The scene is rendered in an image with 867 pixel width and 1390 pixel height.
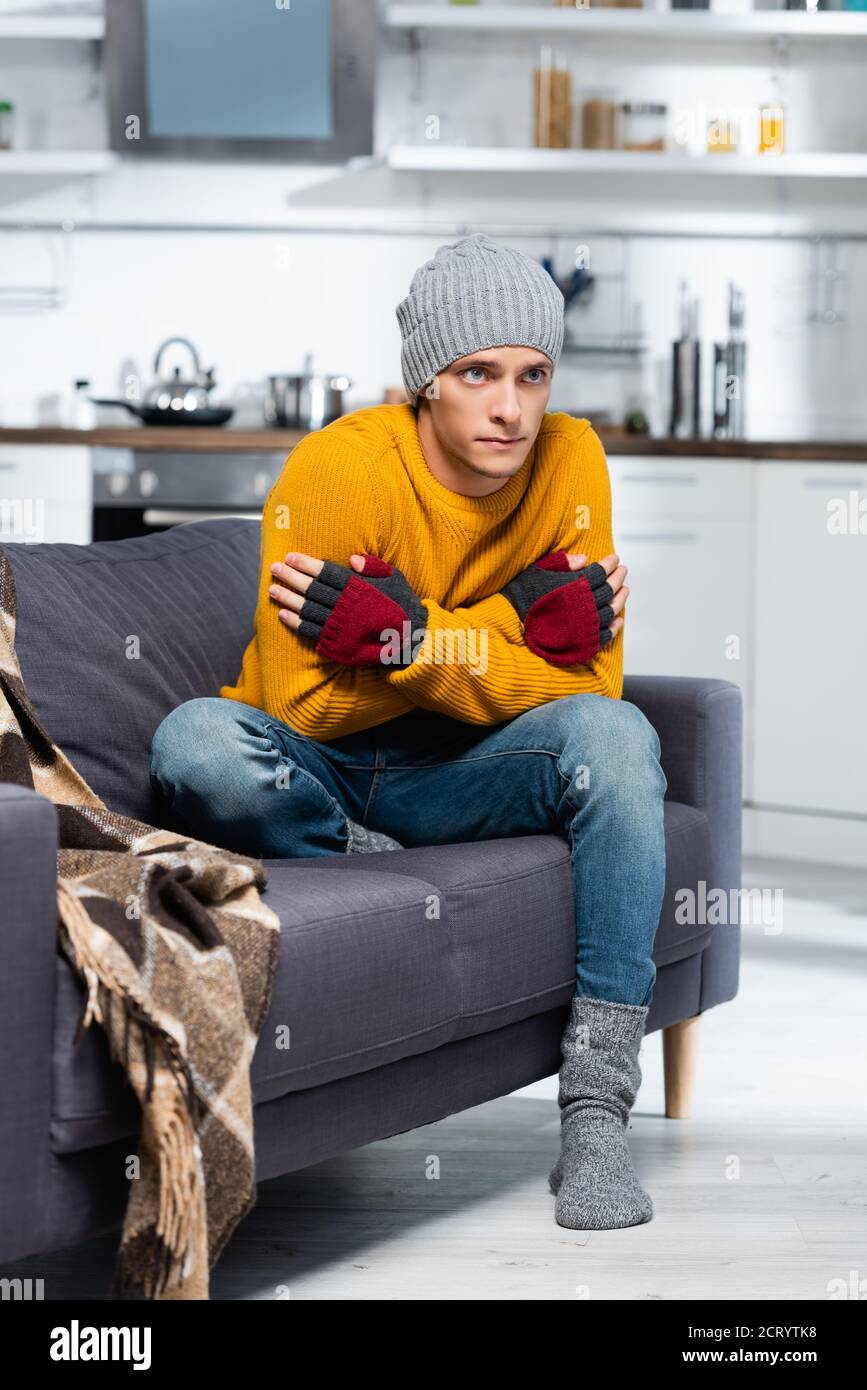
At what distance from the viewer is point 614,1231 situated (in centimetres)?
197

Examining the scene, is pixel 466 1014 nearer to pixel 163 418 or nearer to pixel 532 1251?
pixel 532 1251

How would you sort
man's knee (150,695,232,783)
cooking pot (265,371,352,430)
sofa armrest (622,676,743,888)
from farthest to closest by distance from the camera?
1. cooking pot (265,371,352,430)
2. sofa armrest (622,676,743,888)
3. man's knee (150,695,232,783)

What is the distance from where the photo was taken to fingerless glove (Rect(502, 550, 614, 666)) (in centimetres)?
208

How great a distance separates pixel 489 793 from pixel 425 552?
0.29m

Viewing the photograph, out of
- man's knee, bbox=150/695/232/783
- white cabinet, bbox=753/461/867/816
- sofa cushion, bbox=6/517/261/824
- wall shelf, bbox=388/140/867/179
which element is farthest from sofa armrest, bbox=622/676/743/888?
wall shelf, bbox=388/140/867/179

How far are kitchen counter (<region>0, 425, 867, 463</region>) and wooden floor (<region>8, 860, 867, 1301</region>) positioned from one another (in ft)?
6.10

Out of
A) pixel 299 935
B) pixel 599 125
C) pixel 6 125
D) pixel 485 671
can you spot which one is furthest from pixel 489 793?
pixel 6 125

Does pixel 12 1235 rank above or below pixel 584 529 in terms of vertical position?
below

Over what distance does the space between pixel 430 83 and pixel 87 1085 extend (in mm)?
3924

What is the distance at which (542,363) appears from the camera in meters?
2.10

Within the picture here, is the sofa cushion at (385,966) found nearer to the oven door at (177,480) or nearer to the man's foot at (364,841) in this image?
the man's foot at (364,841)

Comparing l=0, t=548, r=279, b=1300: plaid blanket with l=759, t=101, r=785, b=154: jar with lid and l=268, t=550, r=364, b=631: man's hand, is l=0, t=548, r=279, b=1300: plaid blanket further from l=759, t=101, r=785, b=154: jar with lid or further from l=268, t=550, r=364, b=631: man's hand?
l=759, t=101, r=785, b=154: jar with lid

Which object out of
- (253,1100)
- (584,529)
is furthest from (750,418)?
(253,1100)

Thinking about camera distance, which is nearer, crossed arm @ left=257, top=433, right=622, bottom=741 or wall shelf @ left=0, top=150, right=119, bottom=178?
crossed arm @ left=257, top=433, right=622, bottom=741
